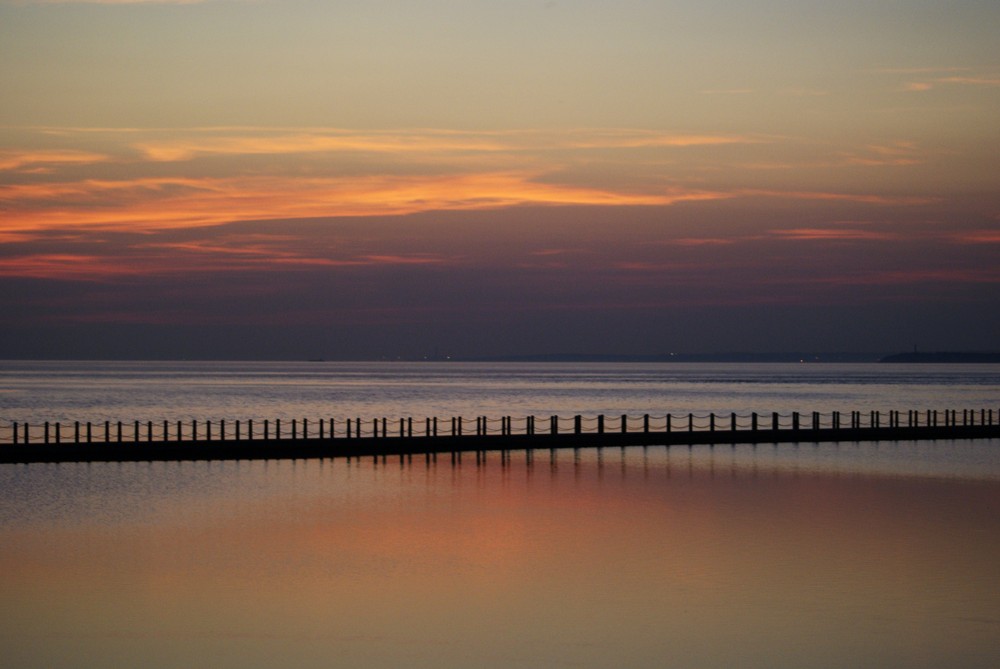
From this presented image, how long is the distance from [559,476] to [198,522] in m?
12.4

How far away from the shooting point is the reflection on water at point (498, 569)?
17578mm

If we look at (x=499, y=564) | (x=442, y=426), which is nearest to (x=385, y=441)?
(x=499, y=564)

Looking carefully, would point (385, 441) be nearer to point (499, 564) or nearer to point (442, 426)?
point (499, 564)

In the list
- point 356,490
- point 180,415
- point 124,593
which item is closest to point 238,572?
point 124,593

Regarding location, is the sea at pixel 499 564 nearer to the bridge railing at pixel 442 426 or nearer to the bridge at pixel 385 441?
the bridge at pixel 385 441

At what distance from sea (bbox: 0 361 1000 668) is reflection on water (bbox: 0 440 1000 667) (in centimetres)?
7

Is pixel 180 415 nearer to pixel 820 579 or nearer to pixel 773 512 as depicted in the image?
pixel 773 512

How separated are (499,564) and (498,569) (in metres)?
0.48

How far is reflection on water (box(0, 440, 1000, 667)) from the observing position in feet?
57.7

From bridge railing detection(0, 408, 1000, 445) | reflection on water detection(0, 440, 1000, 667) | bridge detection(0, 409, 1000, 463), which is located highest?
bridge detection(0, 409, 1000, 463)

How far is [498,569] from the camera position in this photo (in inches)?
908

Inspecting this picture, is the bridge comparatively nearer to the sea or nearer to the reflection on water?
the sea

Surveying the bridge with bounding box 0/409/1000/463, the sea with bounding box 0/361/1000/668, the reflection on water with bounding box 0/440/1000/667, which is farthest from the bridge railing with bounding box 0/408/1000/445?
the reflection on water with bounding box 0/440/1000/667

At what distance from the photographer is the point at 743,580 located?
21.8m
